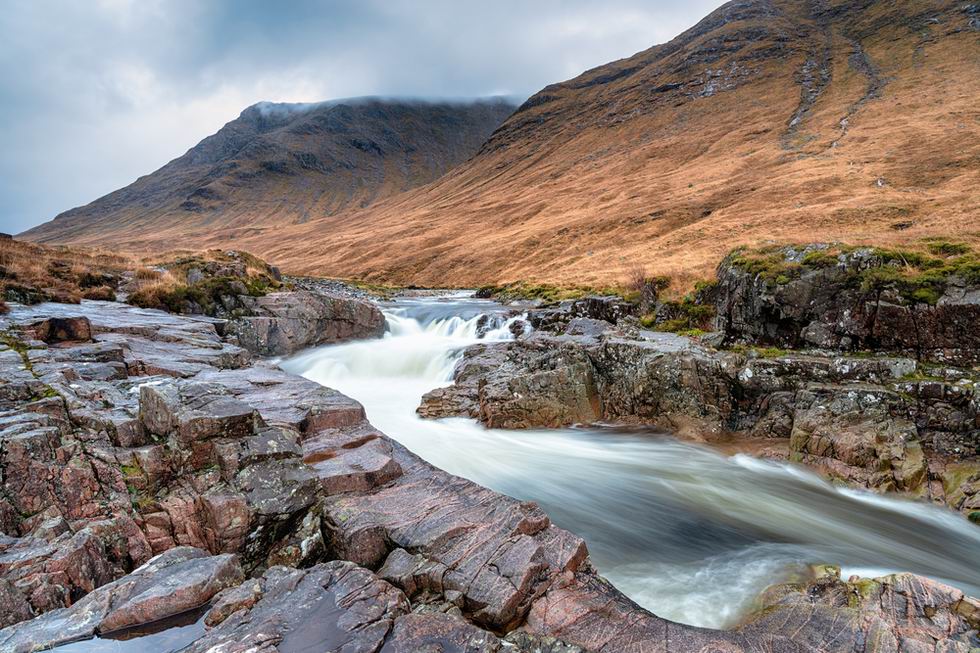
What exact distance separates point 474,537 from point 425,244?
2866 inches

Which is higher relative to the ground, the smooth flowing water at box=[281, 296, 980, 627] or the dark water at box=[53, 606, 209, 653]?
the dark water at box=[53, 606, 209, 653]

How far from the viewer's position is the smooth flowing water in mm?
7922

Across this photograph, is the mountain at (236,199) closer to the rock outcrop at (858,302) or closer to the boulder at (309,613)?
the rock outcrop at (858,302)

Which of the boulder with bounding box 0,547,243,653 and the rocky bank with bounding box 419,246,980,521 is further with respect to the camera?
the rocky bank with bounding box 419,246,980,521

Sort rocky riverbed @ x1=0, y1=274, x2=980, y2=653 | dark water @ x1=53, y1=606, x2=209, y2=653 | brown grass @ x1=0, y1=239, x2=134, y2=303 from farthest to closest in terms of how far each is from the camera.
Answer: brown grass @ x1=0, y1=239, x2=134, y2=303 → rocky riverbed @ x1=0, y1=274, x2=980, y2=653 → dark water @ x1=53, y1=606, x2=209, y2=653

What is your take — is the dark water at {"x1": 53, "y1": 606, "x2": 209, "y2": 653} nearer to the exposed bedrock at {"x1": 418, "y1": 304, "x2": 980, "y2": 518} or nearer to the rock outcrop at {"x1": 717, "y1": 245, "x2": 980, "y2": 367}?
the exposed bedrock at {"x1": 418, "y1": 304, "x2": 980, "y2": 518}

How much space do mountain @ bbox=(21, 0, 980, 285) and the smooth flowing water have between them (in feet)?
30.3


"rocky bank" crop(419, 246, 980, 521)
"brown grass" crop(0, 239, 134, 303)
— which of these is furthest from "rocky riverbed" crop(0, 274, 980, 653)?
"brown grass" crop(0, 239, 134, 303)

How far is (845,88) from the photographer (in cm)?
7694

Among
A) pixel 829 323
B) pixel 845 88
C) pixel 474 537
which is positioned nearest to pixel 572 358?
pixel 829 323

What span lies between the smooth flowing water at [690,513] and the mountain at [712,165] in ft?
30.3

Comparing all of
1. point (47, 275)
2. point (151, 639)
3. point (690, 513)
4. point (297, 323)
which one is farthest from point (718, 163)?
point (151, 639)

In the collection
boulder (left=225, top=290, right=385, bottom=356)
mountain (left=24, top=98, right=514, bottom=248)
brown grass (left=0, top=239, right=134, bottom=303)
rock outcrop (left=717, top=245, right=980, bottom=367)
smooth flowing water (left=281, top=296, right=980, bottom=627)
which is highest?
mountain (left=24, top=98, right=514, bottom=248)

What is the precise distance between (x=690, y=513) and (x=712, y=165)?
2641 inches
